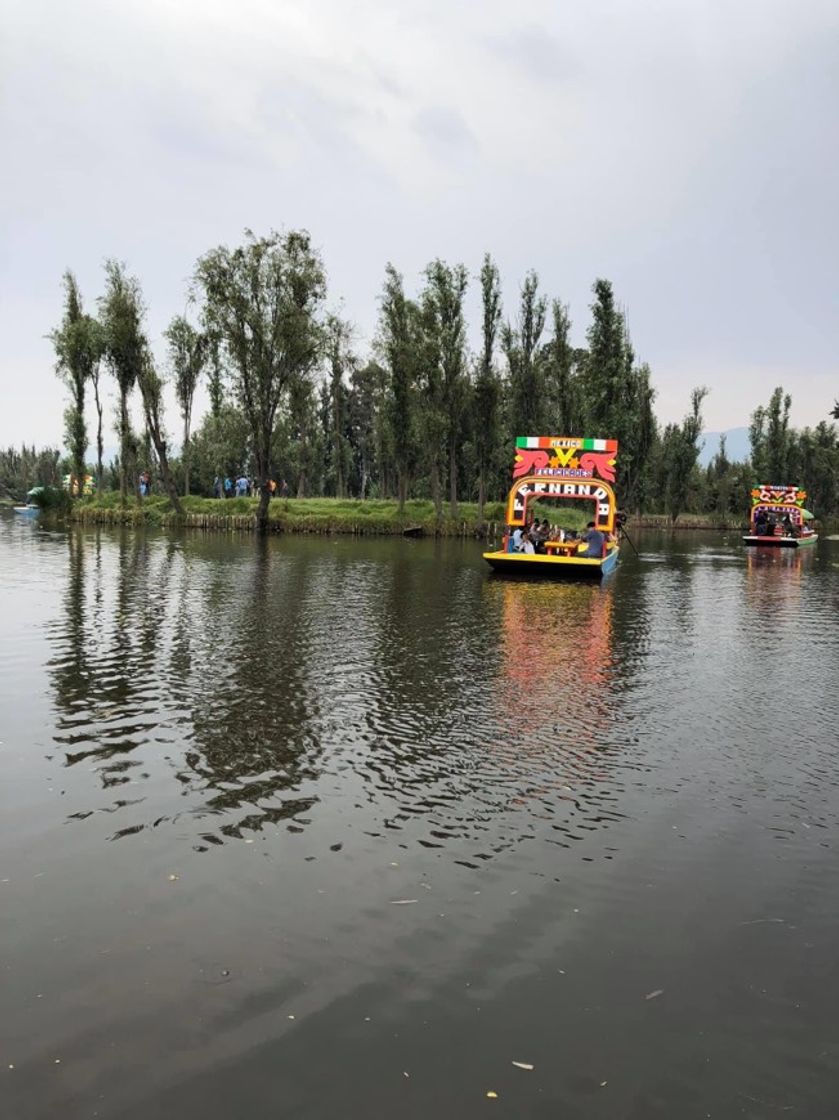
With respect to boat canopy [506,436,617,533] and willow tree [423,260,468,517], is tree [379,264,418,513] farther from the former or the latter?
boat canopy [506,436,617,533]

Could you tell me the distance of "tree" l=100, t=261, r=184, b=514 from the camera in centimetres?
5791

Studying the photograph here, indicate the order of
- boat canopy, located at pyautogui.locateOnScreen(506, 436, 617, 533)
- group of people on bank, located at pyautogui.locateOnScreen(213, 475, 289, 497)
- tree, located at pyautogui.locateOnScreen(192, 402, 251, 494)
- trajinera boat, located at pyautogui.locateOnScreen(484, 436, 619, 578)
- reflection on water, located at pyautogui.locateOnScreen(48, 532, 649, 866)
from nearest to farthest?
reflection on water, located at pyautogui.locateOnScreen(48, 532, 649, 866) → trajinera boat, located at pyautogui.locateOnScreen(484, 436, 619, 578) → boat canopy, located at pyautogui.locateOnScreen(506, 436, 617, 533) → tree, located at pyautogui.locateOnScreen(192, 402, 251, 494) → group of people on bank, located at pyautogui.locateOnScreen(213, 475, 289, 497)

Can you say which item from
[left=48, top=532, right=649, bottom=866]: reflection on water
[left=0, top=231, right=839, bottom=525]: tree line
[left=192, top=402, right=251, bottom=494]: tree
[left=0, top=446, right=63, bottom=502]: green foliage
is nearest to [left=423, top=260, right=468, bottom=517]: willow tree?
[left=0, top=231, right=839, bottom=525]: tree line

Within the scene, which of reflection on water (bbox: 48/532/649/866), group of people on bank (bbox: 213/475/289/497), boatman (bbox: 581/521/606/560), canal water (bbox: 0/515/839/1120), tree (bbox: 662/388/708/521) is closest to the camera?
canal water (bbox: 0/515/839/1120)

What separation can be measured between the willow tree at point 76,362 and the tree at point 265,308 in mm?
14010

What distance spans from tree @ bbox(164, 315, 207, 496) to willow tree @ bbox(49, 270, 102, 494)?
20.6 feet

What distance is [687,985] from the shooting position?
16.1 ft

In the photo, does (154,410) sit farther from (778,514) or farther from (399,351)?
(778,514)

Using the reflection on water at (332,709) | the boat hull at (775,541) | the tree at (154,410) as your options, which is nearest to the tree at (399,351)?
the tree at (154,410)

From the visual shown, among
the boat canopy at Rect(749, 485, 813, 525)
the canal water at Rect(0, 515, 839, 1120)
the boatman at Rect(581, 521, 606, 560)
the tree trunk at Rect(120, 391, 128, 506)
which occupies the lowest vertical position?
the canal water at Rect(0, 515, 839, 1120)

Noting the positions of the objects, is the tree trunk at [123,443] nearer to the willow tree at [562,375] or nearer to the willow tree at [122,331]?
the willow tree at [122,331]

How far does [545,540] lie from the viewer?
1316 inches

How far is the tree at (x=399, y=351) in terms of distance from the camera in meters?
57.5

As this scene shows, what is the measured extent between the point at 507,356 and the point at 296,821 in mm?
60210
